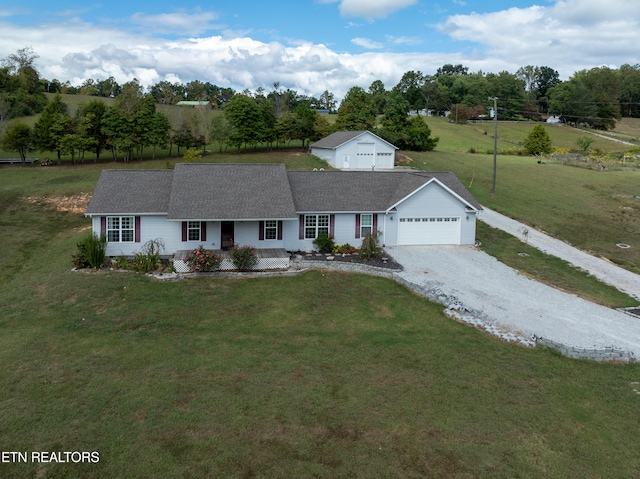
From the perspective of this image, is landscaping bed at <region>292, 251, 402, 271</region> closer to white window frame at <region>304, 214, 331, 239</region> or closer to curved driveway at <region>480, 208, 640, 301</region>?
white window frame at <region>304, 214, 331, 239</region>

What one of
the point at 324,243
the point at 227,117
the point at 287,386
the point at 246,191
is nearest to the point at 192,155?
the point at 227,117

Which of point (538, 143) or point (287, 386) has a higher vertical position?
point (538, 143)

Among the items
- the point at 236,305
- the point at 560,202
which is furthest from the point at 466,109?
the point at 236,305

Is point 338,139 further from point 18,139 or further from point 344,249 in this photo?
point 18,139

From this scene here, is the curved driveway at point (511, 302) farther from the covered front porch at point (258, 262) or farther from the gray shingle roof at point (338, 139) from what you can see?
the gray shingle roof at point (338, 139)

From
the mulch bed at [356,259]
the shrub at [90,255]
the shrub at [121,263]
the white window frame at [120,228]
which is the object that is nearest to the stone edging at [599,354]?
the mulch bed at [356,259]
